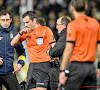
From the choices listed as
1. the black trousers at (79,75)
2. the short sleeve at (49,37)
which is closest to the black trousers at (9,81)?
the short sleeve at (49,37)

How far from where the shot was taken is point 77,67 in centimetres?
436

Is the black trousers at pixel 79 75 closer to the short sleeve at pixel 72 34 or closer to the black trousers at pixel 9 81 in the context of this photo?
the short sleeve at pixel 72 34

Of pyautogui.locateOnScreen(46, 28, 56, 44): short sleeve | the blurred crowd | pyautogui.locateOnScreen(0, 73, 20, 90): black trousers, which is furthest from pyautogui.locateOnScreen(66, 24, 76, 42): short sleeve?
the blurred crowd

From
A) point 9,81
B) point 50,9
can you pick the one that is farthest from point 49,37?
point 50,9

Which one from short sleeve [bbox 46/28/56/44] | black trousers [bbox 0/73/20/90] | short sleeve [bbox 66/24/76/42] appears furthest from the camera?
short sleeve [bbox 46/28/56/44]

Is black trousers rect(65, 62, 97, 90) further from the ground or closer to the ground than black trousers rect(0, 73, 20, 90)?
further from the ground

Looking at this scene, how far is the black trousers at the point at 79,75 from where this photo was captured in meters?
4.35

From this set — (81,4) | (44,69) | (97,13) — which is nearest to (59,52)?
(44,69)

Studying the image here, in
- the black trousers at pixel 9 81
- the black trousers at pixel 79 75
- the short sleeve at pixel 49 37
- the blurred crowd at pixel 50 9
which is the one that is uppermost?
the blurred crowd at pixel 50 9

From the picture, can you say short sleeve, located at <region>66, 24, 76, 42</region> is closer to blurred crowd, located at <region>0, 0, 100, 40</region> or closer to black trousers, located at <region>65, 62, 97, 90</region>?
black trousers, located at <region>65, 62, 97, 90</region>

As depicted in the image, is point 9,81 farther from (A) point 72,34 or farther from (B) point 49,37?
(A) point 72,34

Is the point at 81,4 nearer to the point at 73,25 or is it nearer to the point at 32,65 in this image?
the point at 73,25

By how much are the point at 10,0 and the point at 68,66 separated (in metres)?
9.13

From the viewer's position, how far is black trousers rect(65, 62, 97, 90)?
14.3ft
